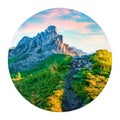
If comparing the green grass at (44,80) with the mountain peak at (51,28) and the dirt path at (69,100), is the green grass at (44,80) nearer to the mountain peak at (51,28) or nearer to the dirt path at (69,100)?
the dirt path at (69,100)

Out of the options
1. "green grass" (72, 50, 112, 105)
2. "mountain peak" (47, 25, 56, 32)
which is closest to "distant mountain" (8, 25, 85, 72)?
"mountain peak" (47, 25, 56, 32)

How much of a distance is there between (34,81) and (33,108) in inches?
6.0

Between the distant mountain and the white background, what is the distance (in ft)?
0.22

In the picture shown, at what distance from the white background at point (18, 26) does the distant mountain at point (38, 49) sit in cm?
7

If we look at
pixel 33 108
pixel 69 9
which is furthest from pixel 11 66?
pixel 69 9

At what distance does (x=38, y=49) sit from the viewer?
2.63m

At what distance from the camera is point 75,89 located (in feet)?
8.59

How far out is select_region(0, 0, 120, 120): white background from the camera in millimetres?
2596

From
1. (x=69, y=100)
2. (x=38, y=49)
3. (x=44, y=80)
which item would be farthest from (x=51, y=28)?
(x=69, y=100)

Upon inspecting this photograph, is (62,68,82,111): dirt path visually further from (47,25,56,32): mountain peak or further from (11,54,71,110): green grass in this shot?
(47,25,56,32): mountain peak

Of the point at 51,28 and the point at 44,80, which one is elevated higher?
the point at 51,28

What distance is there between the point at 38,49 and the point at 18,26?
0.56 ft

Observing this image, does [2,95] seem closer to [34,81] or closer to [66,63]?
[34,81]

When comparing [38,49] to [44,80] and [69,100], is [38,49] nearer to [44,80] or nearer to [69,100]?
[44,80]
